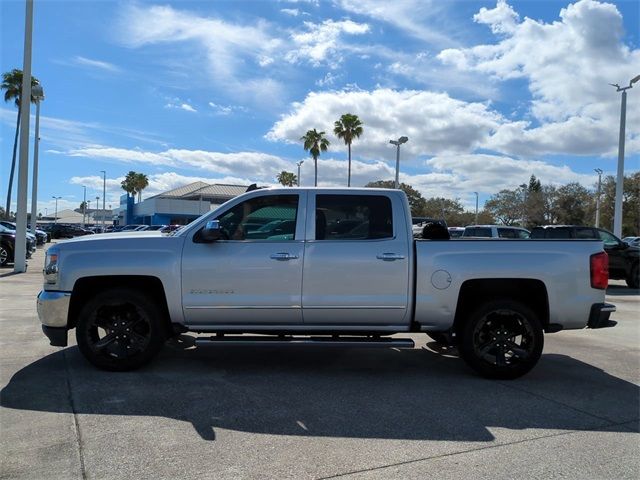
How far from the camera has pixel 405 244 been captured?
5699 mm

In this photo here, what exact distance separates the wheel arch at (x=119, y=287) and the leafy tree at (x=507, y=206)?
6665cm

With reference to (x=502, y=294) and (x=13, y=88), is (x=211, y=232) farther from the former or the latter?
(x=13, y=88)

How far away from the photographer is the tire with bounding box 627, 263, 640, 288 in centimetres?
1636

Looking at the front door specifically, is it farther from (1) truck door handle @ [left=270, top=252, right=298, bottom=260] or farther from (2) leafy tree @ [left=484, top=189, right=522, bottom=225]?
(2) leafy tree @ [left=484, top=189, right=522, bottom=225]

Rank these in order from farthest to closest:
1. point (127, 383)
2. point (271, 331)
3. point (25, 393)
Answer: point (271, 331), point (127, 383), point (25, 393)

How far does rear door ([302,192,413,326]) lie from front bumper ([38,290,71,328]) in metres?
2.44

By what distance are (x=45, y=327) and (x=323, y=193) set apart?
3.21 meters

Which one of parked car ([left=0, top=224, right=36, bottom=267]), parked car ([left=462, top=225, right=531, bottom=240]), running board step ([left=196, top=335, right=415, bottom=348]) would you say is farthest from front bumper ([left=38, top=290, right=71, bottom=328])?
parked car ([left=462, top=225, right=531, bottom=240])

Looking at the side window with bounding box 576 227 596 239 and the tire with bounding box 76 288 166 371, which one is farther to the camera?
the side window with bounding box 576 227 596 239

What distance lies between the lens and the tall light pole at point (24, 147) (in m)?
16.3

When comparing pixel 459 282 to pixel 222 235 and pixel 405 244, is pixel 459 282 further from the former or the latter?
pixel 222 235

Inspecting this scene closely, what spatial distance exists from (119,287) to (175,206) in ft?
210

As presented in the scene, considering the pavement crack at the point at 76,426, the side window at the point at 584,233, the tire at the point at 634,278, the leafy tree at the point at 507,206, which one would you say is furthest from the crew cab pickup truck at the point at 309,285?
Answer: the leafy tree at the point at 507,206

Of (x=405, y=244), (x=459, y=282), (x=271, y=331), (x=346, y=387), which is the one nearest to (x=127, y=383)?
(x=271, y=331)
